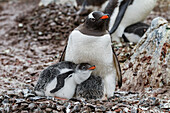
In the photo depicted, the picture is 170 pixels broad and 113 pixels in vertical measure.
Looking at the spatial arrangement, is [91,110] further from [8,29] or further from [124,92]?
[8,29]

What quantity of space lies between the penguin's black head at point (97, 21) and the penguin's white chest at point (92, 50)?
0.11 metres

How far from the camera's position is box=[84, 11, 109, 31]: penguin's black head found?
2.46m

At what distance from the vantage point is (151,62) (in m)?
3.21

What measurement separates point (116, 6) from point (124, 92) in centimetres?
163

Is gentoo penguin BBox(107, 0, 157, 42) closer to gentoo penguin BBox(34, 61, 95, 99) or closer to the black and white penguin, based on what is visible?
the black and white penguin

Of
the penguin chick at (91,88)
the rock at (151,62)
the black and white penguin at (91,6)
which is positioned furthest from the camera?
the black and white penguin at (91,6)

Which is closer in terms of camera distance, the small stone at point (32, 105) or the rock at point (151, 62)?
the small stone at point (32, 105)

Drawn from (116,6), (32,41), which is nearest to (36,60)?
(32,41)

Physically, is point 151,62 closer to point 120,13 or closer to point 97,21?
point 97,21

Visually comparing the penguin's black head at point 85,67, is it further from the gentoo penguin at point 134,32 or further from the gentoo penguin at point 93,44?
the gentoo penguin at point 134,32

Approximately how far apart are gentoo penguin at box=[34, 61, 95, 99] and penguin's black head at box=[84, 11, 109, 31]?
376mm

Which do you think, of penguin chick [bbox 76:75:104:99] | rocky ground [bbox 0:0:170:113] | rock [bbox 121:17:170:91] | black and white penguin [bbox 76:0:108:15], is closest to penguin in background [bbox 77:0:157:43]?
rocky ground [bbox 0:0:170:113]

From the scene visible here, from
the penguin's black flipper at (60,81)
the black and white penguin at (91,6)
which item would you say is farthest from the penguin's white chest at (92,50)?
the black and white penguin at (91,6)

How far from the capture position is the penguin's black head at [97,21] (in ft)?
8.09
